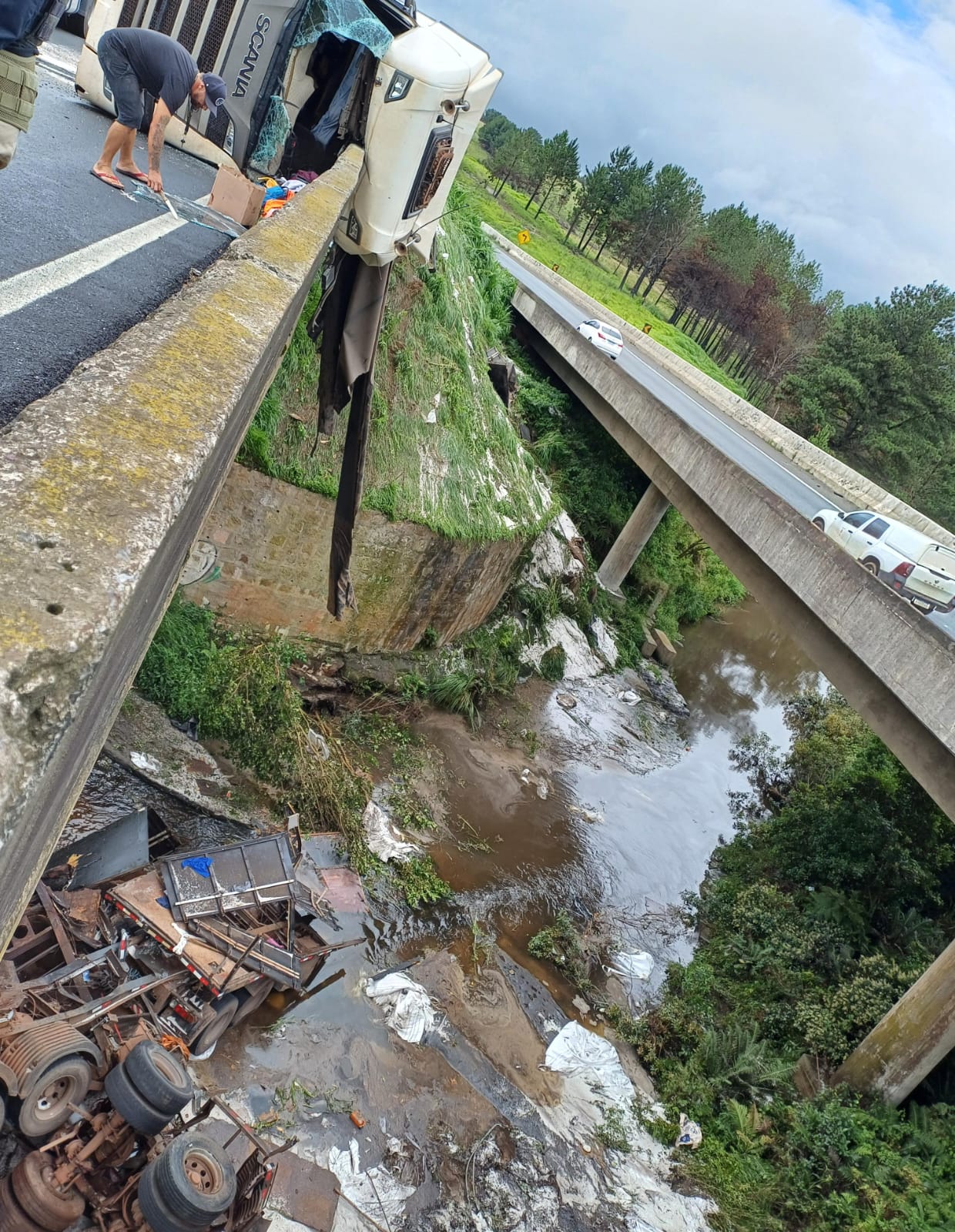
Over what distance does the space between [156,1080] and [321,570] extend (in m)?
7.75

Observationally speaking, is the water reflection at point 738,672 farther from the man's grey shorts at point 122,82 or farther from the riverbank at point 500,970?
the man's grey shorts at point 122,82

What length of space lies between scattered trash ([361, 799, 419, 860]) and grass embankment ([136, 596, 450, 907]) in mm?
136

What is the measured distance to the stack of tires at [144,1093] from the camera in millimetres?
6312

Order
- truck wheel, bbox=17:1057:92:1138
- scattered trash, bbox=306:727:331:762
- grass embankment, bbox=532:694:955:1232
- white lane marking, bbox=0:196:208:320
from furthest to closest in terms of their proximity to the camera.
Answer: scattered trash, bbox=306:727:331:762
grass embankment, bbox=532:694:955:1232
truck wheel, bbox=17:1057:92:1138
white lane marking, bbox=0:196:208:320

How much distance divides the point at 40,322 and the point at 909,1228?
11.6 meters

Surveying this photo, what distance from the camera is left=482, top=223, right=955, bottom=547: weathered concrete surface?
86.1 feet

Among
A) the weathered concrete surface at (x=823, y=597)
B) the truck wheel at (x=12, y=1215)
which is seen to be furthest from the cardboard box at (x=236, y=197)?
the weathered concrete surface at (x=823, y=597)

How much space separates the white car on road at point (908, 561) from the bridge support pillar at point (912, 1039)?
692 cm

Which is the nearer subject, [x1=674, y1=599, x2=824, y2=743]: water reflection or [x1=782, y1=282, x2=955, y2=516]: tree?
[x1=674, y1=599, x2=824, y2=743]: water reflection

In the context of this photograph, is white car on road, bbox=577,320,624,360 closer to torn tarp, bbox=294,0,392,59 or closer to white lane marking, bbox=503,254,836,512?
white lane marking, bbox=503,254,836,512

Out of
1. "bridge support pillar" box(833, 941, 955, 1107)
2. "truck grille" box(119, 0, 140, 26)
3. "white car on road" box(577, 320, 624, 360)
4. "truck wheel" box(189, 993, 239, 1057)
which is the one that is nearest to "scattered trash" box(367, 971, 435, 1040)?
"truck wheel" box(189, 993, 239, 1057)

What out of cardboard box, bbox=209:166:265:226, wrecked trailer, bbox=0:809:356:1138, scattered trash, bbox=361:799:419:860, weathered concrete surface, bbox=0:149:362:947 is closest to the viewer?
weathered concrete surface, bbox=0:149:362:947

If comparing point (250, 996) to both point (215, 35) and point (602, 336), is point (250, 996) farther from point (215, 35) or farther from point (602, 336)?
point (602, 336)

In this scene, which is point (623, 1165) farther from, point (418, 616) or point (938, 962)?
point (418, 616)
